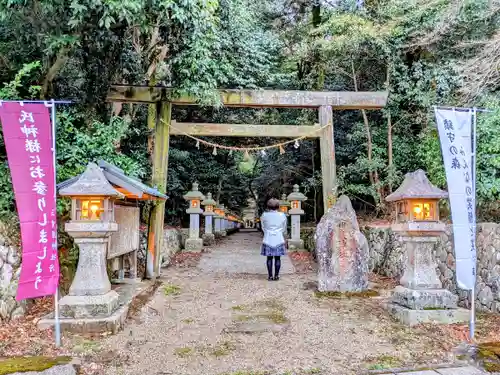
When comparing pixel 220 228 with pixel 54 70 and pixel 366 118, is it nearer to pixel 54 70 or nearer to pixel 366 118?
pixel 366 118

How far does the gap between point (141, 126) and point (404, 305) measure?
10.2 meters

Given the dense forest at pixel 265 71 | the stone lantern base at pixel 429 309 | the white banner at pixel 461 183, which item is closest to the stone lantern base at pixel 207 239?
the dense forest at pixel 265 71

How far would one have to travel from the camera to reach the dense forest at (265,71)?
6066 millimetres

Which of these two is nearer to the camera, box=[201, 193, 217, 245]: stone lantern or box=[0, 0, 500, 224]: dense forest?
box=[0, 0, 500, 224]: dense forest

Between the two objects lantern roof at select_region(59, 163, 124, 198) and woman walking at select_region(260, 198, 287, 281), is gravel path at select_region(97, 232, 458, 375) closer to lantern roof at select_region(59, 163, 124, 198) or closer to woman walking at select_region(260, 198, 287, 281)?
woman walking at select_region(260, 198, 287, 281)

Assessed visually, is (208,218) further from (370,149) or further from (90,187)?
(90,187)

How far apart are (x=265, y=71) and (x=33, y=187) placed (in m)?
8.90

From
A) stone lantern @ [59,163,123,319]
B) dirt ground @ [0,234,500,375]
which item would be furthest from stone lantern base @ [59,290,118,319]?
dirt ground @ [0,234,500,375]

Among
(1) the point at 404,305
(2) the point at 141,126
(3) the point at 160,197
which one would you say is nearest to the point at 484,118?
(1) the point at 404,305

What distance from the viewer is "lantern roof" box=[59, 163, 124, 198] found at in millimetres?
4785

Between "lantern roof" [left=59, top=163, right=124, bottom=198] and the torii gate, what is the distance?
320 cm

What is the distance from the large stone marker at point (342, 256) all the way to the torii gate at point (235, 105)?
5.06ft

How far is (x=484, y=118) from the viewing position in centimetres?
746

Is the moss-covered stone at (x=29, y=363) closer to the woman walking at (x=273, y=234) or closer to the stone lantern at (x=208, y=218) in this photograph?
the woman walking at (x=273, y=234)
